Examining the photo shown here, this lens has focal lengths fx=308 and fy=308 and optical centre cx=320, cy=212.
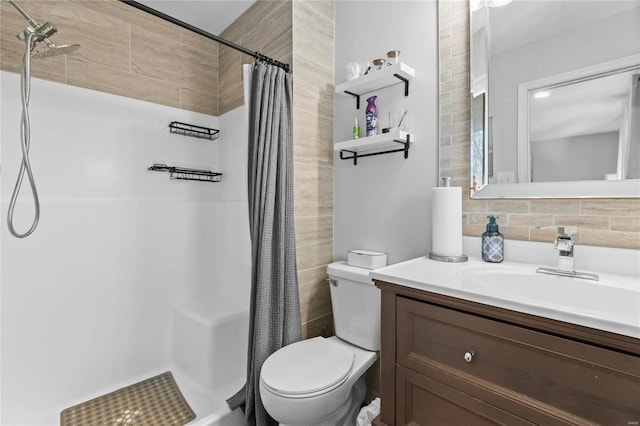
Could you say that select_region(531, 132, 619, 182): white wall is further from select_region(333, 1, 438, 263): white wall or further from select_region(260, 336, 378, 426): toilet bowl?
select_region(260, 336, 378, 426): toilet bowl

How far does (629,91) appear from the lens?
104 centimetres

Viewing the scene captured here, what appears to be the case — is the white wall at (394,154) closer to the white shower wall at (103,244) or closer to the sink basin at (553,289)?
the sink basin at (553,289)

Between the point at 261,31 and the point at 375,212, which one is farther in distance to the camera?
the point at 261,31

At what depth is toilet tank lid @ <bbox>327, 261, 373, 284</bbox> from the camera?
149 cm

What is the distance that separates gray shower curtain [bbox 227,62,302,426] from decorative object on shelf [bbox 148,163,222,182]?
2.60 ft

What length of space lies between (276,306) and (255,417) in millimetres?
544

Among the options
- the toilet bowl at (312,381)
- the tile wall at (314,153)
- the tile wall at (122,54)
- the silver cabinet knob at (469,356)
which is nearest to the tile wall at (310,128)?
the tile wall at (314,153)

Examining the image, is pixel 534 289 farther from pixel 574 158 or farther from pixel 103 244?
pixel 103 244

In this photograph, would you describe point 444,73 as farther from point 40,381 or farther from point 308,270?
point 40,381

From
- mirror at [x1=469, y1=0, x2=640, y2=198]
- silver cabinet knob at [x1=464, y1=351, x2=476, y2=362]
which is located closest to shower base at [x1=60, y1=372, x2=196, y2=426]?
silver cabinet knob at [x1=464, y1=351, x2=476, y2=362]

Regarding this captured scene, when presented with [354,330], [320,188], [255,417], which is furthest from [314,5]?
[255,417]

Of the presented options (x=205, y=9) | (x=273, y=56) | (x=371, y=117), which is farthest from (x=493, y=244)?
(x=205, y=9)

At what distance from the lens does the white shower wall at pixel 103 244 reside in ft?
5.17

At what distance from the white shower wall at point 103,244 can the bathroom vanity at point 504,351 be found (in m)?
1.27
